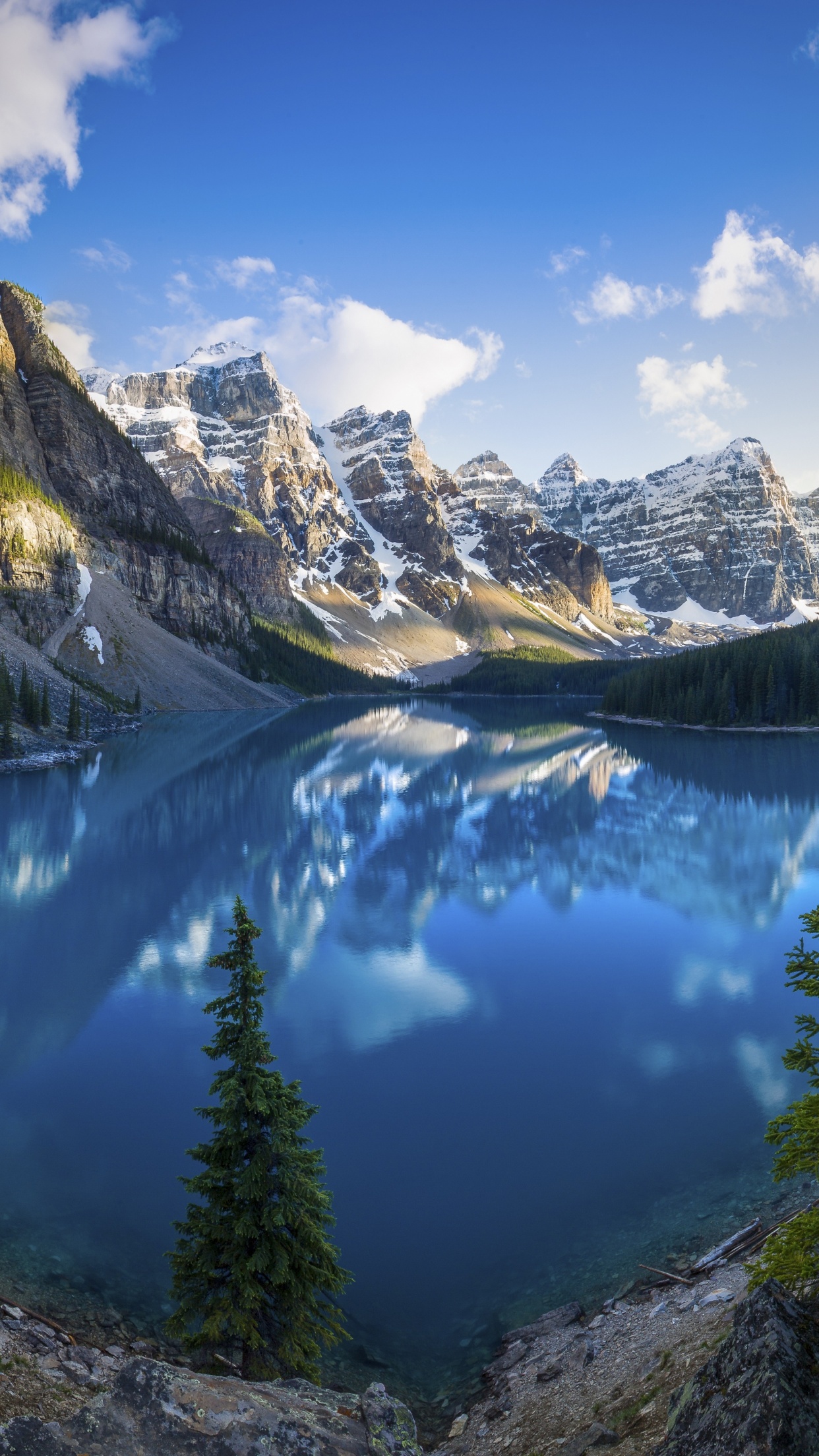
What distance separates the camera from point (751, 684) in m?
91.9

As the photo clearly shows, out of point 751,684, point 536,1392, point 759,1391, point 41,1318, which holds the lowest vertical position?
point 41,1318

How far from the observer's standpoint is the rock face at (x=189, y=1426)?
3732mm

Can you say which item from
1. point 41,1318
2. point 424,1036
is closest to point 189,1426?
point 41,1318

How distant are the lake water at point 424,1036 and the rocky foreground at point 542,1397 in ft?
3.66

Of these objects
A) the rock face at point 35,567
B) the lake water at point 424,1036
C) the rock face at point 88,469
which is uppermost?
the rock face at point 88,469

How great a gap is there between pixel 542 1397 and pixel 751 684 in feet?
312

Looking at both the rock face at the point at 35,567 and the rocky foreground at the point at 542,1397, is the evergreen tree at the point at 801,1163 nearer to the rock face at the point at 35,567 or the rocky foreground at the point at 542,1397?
the rocky foreground at the point at 542,1397

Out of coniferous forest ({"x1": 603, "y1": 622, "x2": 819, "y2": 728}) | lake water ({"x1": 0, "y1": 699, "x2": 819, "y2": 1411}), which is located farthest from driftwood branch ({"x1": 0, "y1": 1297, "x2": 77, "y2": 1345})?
coniferous forest ({"x1": 603, "y1": 622, "x2": 819, "y2": 728})

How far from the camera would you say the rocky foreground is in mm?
3592

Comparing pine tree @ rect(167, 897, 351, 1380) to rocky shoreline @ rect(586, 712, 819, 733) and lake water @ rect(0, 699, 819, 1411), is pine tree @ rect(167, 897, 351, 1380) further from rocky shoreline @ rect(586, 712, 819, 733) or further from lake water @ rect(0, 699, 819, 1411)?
rocky shoreline @ rect(586, 712, 819, 733)

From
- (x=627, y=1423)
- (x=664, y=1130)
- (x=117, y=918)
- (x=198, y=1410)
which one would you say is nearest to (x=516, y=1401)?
(x=627, y=1423)

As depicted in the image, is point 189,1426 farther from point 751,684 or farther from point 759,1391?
point 751,684

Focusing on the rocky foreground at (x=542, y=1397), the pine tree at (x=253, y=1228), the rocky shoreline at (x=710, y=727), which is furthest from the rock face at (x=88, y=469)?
the rocky foreground at (x=542, y=1397)

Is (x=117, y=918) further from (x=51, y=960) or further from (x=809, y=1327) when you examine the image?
(x=809, y=1327)
